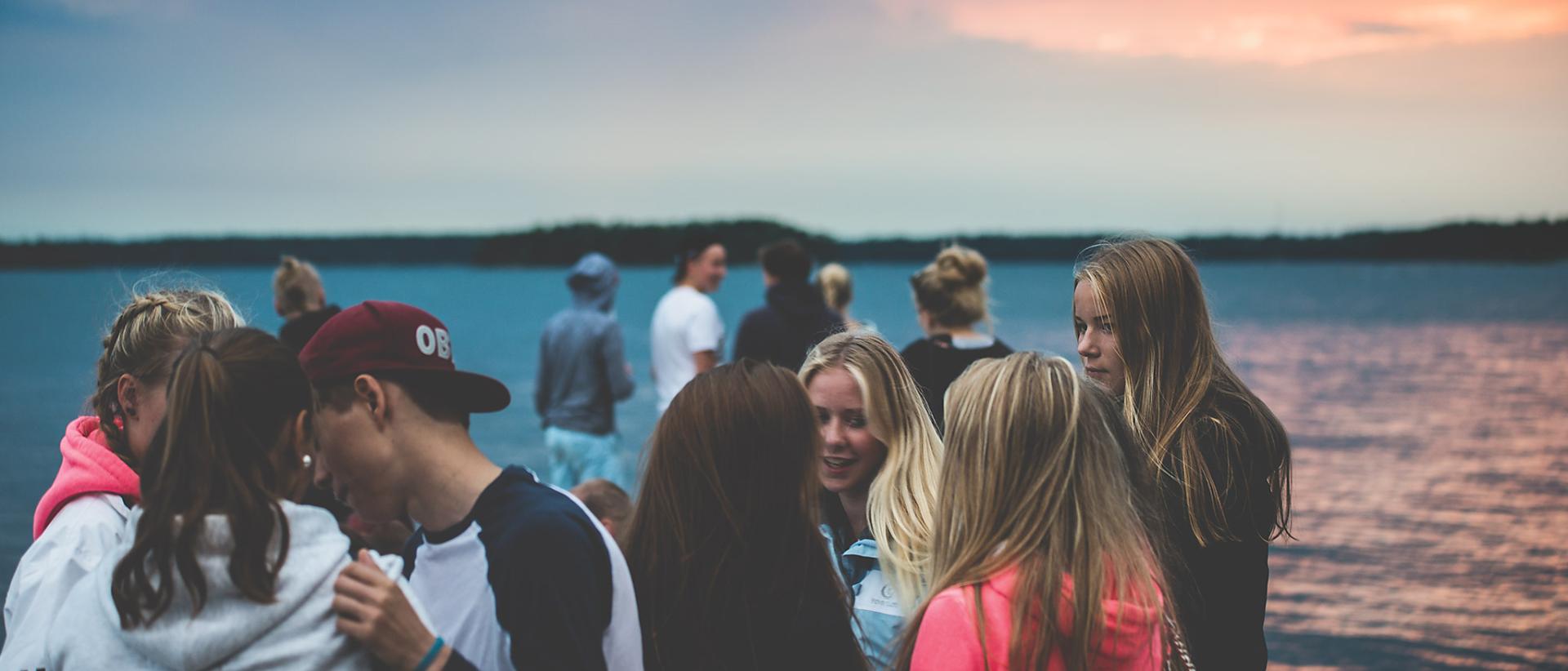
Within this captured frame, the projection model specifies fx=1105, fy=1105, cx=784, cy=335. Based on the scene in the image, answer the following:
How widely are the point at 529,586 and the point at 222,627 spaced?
49 centimetres

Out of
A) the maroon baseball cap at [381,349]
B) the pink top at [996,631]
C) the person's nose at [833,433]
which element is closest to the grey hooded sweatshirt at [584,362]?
the person's nose at [833,433]

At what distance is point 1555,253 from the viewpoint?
650 ft

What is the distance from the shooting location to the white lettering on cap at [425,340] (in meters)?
2.16

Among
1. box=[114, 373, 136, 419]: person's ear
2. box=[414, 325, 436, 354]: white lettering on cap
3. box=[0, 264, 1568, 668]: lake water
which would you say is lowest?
box=[0, 264, 1568, 668]: lake water

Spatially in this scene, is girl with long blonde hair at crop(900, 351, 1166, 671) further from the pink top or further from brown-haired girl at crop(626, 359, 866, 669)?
brown-haired girl at crop(626, 359, 866, 669)

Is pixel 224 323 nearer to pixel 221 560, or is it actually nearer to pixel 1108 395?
pixel 221 560

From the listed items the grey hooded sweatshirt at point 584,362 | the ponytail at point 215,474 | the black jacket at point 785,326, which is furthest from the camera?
the grey hooded sweatshirt at point 584,362

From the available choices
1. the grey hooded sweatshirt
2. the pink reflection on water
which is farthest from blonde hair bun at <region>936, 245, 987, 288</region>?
the grey hooded sweatshirt

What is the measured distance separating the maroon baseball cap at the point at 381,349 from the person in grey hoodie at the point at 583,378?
18.2ft

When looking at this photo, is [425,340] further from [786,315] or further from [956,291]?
[786,315]

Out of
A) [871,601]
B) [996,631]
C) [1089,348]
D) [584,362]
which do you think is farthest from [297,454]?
[584,362]

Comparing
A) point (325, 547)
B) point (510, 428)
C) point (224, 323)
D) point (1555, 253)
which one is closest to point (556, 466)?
point (224, 323)

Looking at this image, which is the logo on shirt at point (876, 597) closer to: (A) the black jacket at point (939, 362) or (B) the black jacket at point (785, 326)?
(A) the black jacket at point (939, 362)

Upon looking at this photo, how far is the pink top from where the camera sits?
2.11 metres
